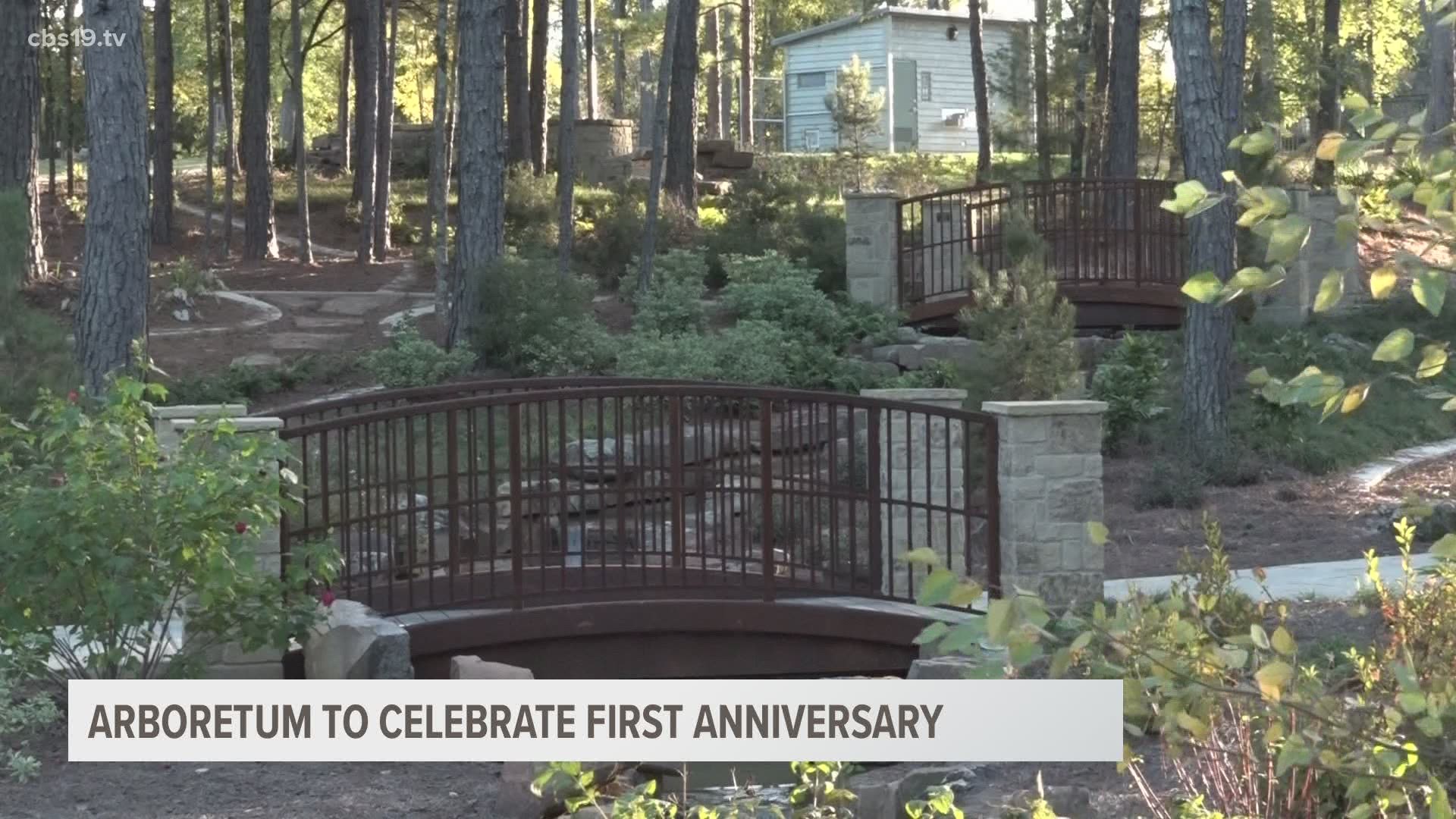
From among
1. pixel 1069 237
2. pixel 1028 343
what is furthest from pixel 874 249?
pixel 1028 343

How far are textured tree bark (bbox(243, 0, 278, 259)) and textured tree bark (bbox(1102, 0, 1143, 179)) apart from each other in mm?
12183

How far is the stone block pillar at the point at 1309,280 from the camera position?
63.4 ft

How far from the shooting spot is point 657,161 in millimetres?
19266

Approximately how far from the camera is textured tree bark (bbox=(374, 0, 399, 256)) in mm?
23344

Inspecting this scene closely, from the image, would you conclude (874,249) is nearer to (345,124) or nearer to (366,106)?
(366,106)

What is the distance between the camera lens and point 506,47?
27.9 metres

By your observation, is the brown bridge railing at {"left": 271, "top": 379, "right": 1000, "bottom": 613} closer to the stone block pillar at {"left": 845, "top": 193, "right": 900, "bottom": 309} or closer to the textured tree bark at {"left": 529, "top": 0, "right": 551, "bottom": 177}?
the stone block pillar at {"left": 845, "top": 193, "right": 900, "bottom": 309}

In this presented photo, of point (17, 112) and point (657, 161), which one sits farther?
point (657, 161)

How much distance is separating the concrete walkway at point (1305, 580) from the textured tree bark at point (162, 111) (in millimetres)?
18194

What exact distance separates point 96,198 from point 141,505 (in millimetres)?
5746

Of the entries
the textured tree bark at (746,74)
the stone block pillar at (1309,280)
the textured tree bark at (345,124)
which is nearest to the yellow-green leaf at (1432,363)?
the stone block pillar at (1309,280)

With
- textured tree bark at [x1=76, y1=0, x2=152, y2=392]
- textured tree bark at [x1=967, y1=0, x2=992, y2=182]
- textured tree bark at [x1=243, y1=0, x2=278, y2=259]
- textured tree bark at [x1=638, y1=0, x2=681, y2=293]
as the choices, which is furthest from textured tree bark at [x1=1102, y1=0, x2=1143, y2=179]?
textured tree bark at [x1=76, y1=0, x2=152, y2=392]

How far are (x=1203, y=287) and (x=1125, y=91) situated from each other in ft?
70.9

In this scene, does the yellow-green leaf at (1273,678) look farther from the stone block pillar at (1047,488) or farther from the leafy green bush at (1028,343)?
the leafy green bush at (1028,343)
